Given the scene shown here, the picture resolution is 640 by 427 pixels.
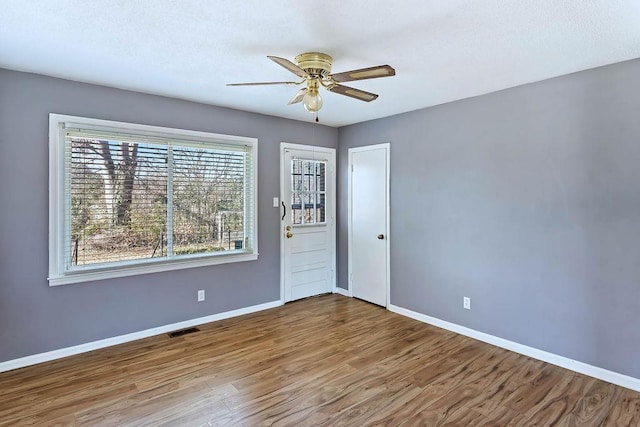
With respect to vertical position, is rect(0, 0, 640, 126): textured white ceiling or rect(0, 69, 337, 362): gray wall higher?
rect(0, 0, 640, 126): textured white ceiling

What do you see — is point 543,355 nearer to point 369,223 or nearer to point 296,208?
point 369,223

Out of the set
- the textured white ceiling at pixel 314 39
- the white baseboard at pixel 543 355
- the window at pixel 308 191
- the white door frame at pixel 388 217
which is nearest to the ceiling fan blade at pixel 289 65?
the textured white ceiling at pixel 314 39

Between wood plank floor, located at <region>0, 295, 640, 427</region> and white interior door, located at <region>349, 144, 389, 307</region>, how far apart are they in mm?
1074

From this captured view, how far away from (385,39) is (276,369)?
2.62 metres

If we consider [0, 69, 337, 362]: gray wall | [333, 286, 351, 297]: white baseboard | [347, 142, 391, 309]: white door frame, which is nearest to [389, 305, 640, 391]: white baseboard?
[347, 142, 391, 309]: white door frame

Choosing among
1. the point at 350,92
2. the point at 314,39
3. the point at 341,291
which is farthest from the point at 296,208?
the point at 314,39

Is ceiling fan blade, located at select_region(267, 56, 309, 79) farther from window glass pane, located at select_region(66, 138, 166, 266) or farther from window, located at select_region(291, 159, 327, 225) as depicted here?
window, located at select_region(291, 159, 327, 225)

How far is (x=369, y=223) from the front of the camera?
468 cm

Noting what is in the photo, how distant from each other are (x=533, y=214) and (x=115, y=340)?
13.2ft

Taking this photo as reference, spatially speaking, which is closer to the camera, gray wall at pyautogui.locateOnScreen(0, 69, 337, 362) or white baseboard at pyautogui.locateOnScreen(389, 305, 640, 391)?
white baseboard at pyautogui.locateOnScreen(389, 305, 640, 391)

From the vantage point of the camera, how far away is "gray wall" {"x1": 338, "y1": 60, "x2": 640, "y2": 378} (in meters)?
2.66

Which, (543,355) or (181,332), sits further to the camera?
(181,332)

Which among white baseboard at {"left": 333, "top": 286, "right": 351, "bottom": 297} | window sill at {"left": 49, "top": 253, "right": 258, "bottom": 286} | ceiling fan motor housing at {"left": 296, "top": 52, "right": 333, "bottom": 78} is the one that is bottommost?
white baseboard at {"left": 333, "top": 286, "right": 351, "bottom": 297}

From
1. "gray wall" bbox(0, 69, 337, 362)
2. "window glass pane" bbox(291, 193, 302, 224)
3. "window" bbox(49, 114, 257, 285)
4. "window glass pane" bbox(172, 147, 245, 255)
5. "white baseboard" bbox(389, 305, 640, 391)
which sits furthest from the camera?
"window glass pane" bbox(291, 193, 302, 224)
